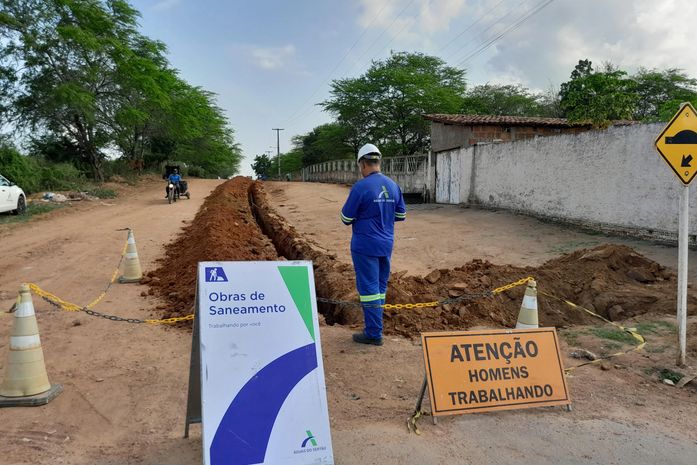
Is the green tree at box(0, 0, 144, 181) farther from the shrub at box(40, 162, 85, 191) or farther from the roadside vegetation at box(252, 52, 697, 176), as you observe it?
the roadside vegetation at box(252, 52, 697, 176)

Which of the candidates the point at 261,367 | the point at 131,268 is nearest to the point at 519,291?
the point at 261,367

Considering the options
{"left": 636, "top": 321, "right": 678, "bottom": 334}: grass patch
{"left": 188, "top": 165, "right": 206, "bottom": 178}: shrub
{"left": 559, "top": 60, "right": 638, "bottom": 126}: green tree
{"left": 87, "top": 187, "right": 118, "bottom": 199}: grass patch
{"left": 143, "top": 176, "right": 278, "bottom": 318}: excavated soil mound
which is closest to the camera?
{"left": 636, "top": 321, "right": 678, "bottom": 334}: grass patch

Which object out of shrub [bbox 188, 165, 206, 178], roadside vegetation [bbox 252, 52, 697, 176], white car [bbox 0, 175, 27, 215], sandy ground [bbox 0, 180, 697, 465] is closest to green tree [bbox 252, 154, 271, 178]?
shrub [bbox 188, 165, 206, 178]

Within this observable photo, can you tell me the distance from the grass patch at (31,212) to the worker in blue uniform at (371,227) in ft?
48.1

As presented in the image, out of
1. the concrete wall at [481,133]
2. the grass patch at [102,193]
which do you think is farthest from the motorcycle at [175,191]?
the concrete wall at [481,133]

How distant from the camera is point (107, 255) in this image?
10.2 m

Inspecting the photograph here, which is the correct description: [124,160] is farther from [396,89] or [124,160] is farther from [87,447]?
[87,447]

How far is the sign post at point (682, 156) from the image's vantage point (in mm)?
4656

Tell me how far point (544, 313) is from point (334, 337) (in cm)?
302

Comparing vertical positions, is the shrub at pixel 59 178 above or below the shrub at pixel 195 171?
below

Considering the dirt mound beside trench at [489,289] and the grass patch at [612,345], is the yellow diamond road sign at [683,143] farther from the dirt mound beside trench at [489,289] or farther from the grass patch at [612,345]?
the dirt mound beside trench at [489,289]

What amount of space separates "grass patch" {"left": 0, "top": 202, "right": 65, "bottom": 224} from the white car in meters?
0.24

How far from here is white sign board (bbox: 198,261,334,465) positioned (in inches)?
112

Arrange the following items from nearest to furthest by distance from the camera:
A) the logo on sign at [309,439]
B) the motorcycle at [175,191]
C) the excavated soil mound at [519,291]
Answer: the logo on sign at [309,439] → the excavated soil mound at [519,291] → the motorcycle at [175,191]
